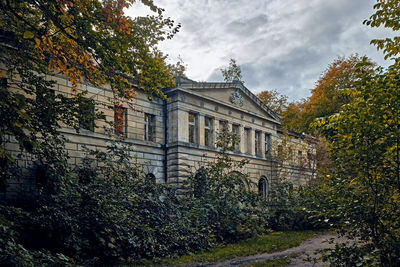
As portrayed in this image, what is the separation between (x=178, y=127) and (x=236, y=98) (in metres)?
6.57

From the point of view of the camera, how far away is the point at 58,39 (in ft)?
24.9

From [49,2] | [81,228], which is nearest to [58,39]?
[49,2]

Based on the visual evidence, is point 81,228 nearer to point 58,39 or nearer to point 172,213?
point 172,213

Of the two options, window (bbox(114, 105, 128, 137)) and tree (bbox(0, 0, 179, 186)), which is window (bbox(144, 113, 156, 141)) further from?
tree (bbox(0, 0, 179, 186))

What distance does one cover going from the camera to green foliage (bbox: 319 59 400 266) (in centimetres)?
493

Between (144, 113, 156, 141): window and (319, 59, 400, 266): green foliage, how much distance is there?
1463cm

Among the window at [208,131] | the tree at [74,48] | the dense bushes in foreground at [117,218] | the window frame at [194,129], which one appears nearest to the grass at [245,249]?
the dense bushes in foreground at [117,218]

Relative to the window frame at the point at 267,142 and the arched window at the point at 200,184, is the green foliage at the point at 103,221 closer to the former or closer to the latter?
the arched window at the point at 200,184

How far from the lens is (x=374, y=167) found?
512 cm

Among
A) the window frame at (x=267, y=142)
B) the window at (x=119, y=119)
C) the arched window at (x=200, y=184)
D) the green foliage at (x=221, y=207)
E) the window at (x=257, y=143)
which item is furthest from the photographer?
the window frame at (x=267, y=142)

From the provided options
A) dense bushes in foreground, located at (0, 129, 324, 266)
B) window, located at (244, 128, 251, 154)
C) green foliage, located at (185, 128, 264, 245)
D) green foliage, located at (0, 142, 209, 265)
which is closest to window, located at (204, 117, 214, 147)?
green foliage, located at (185, 128, 264, 245)

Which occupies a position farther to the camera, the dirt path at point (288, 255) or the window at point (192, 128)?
the window at point (192, 128)

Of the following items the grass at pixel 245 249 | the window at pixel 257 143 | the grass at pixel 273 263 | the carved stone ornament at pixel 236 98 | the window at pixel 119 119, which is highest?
the carved stone ornament at pixel 236 98

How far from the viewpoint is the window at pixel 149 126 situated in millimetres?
18950
